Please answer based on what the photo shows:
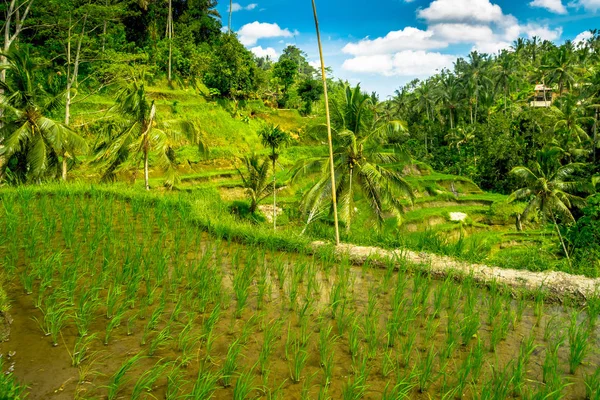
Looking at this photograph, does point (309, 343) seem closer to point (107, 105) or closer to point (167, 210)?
point (167, 210)

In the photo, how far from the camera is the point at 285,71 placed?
32688mm

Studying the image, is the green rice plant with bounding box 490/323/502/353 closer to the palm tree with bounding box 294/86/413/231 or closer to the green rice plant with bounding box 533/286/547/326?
the green rice plant with bounding box 533/286/547/326

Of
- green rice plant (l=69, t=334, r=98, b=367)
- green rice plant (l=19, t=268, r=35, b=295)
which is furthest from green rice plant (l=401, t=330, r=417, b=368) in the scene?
green rice plant (l=19, t=268, r=35, b=295)

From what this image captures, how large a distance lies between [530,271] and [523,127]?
32903mm

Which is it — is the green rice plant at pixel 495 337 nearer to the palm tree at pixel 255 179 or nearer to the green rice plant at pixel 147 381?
the green rice plant at pixel 147 381

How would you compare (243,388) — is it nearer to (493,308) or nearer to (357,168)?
(493,308)

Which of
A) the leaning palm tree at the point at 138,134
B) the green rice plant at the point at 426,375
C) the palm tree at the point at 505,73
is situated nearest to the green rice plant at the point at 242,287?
the green rice plant at the point at 426,375

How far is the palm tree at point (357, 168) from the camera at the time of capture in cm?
1263

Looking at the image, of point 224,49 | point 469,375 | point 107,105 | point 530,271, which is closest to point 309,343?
point 469,375

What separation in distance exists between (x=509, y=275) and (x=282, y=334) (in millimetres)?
3573

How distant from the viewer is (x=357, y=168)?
12.8m

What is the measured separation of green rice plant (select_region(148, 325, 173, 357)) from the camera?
11.2ft

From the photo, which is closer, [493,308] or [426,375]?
[426,375]

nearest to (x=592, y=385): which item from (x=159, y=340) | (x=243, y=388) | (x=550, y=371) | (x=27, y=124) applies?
(x=550, y=371)
